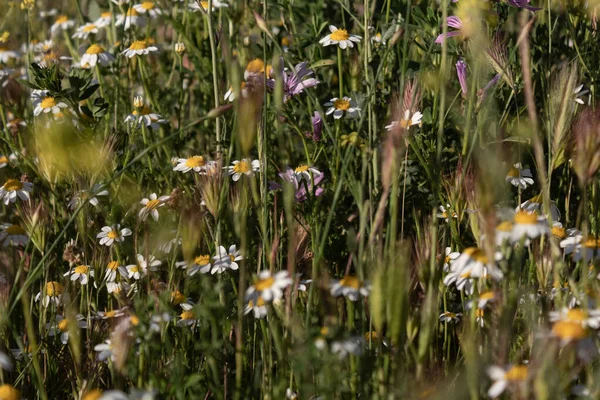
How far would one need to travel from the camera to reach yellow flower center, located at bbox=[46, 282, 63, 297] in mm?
1646

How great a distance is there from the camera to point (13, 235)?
6.29ft

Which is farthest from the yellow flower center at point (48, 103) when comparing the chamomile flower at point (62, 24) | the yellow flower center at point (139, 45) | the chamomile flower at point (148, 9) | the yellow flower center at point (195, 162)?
the chamomile flower at point (62, 24)

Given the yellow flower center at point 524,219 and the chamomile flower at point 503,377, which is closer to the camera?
the chamomile flower at point 503,377

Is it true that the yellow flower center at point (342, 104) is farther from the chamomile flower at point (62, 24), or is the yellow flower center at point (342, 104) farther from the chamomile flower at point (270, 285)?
the chamomile flower at point (62, 24)

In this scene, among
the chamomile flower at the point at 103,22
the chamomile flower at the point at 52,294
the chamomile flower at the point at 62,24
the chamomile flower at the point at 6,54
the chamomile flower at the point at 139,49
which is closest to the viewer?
the chamomile flower at the point at 52,294

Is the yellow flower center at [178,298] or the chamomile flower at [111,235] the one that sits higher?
the chamomile flower at [111,235]

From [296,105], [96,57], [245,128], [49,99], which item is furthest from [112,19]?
[245,128]

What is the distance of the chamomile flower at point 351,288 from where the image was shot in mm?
1226

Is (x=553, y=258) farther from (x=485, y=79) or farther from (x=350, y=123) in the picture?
(x=350, y=123)

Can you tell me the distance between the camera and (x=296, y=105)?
2330 mm

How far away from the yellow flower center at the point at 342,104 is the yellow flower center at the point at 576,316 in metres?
0.92

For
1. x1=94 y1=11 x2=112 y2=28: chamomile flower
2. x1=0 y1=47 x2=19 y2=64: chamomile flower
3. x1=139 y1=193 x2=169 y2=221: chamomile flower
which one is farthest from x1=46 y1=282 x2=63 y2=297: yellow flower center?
x1=94 y1=11 x2=112 y2=28: chamomile flower

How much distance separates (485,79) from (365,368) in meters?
0.89

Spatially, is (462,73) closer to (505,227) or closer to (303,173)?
(303,173)
